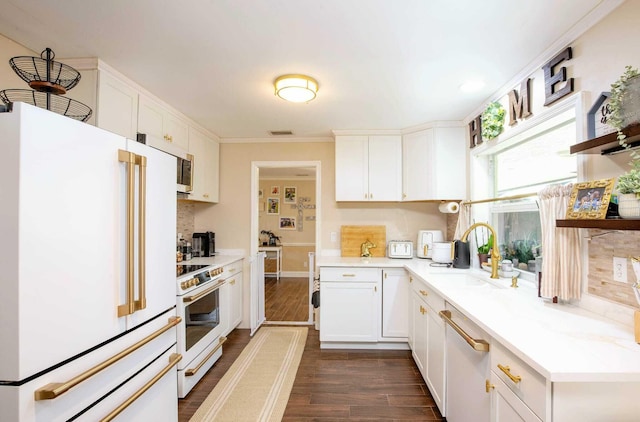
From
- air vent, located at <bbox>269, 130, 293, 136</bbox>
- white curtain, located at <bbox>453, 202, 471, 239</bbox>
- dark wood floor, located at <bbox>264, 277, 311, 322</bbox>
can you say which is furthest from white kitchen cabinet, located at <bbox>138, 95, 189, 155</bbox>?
white curtain, located at <bbox>453, 202, 471, 239</bbox>

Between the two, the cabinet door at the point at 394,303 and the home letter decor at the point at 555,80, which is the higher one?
A: the home letter decor at the point at 555,80

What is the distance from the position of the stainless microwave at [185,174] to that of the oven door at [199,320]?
940mm

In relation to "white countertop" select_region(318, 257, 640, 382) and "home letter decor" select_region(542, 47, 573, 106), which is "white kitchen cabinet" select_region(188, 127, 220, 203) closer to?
"white countertop" select_region(318, 257, 640, 382)

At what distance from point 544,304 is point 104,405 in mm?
2114

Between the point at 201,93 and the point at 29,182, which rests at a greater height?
the point at 201,93

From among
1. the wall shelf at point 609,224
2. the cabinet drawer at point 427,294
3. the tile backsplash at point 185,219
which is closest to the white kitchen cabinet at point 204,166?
the tile backsplash at point 185,219

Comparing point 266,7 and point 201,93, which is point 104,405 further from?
point 201,93

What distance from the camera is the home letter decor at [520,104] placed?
6.31 ft

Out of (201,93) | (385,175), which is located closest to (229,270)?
(201,93)

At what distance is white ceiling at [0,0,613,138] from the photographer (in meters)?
1.39

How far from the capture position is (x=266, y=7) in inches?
54.9

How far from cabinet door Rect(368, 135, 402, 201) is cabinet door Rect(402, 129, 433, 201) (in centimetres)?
6

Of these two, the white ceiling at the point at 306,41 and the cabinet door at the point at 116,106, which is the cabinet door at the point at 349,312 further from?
the cabinet door at the point at 116,106

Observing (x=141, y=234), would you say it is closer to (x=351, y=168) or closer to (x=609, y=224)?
(x=609, y=224)
